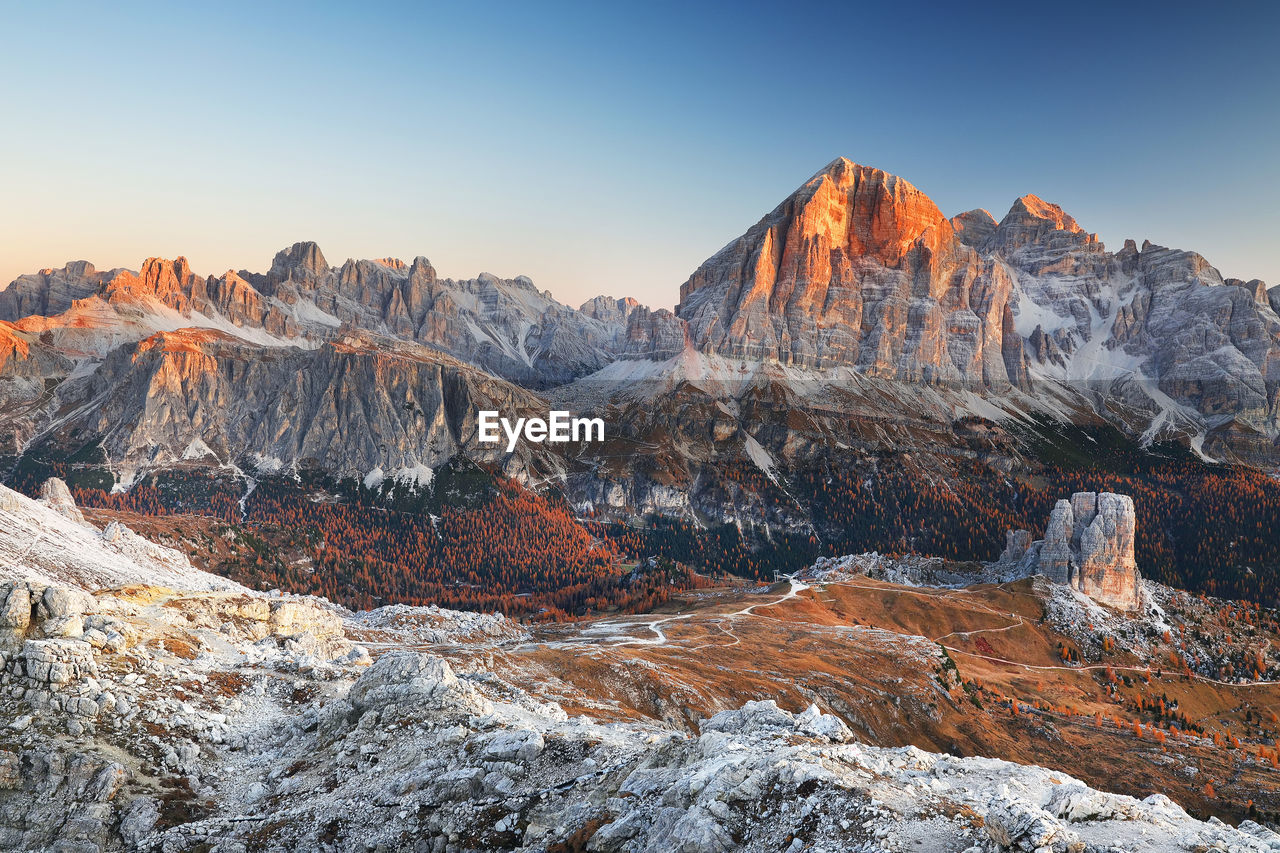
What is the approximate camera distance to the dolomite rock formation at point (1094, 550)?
16162cm

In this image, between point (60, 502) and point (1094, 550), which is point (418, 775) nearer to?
point (60, 502)

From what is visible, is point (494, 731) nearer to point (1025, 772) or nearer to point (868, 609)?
point (1025, 772)

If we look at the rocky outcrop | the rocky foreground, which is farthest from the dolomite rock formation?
the rocky outcrop

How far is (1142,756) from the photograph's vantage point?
315 feet

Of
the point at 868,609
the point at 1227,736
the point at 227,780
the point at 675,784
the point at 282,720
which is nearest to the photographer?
the point at 675,784

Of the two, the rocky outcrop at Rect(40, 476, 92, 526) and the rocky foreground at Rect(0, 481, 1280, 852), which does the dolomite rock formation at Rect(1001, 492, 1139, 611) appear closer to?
the rocky foreground at Rect(0, 481, 1280, 852)

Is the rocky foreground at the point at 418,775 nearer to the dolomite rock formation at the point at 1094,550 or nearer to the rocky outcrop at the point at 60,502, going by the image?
the rocky outcrop at the point at 60,502

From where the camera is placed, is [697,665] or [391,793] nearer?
[391,793]

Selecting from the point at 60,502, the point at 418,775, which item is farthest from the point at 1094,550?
the point at 60,502

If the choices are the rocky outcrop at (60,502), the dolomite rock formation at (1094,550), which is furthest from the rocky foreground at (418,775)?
the dolomite rock formation at (1094,550)

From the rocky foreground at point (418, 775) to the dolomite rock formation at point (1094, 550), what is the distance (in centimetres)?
15449

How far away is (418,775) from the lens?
106ft

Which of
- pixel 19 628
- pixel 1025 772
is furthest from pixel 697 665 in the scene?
pixel 19 628

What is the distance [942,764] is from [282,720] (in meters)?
36.7
